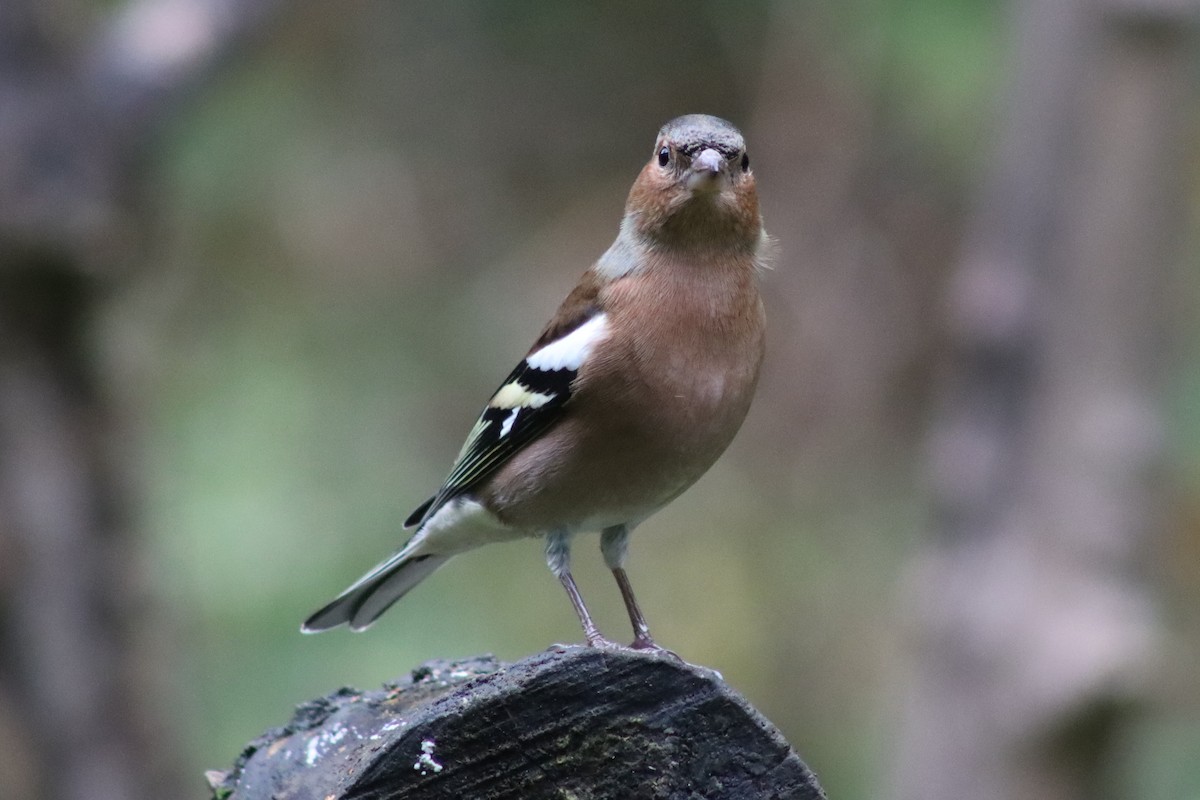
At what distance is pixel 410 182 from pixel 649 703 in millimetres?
8846

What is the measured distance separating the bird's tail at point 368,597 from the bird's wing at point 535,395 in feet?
0.73

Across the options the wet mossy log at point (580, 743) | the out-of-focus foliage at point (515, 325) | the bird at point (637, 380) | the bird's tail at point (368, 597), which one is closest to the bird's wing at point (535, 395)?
the bird at point (637, 380)

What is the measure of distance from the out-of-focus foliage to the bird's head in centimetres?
421

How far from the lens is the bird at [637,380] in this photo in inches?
150

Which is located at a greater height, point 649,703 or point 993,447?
point 993,447

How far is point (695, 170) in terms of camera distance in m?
3.91

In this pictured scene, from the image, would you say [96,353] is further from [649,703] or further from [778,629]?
[649,703]

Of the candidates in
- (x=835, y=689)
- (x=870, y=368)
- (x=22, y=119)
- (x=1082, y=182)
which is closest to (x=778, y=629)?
(x=835, y=689)

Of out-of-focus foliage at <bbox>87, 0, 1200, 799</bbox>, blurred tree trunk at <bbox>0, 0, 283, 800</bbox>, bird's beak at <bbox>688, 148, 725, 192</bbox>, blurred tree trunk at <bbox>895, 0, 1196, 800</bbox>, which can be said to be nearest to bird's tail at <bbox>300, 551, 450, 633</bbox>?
bird's beak at <bbox>688, 148, 725, 192</bbox>

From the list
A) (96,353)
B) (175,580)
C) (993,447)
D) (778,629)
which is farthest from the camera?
(778,629)

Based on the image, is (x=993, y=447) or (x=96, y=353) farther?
(x=993, y=447)

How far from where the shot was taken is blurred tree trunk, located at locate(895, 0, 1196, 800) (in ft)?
23.4

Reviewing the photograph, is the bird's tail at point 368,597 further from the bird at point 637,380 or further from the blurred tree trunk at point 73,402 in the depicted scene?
the blurred tree trunk at point 73,402

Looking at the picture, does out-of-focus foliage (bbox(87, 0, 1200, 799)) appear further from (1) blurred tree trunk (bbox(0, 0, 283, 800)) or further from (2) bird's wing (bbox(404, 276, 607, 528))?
(2) bird's wing (bbox(404, 276, 607, 528))
